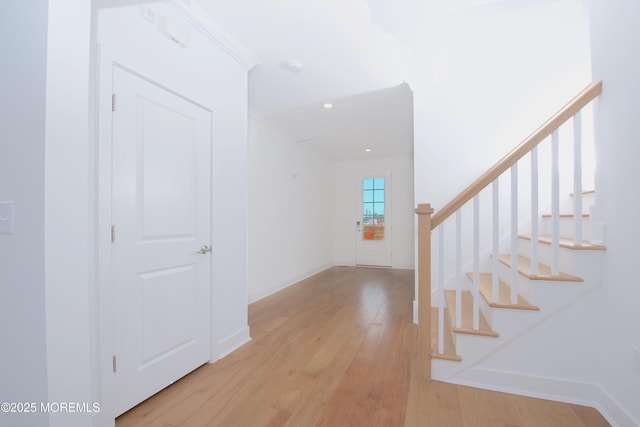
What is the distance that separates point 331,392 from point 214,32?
8.77 feet

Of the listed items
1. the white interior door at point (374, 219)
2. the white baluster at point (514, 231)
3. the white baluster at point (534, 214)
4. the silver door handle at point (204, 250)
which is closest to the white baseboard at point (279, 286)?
the white interior door at point (374, 219)

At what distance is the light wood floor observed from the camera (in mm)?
1507

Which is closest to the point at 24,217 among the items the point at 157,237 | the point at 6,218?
the point at 6,218

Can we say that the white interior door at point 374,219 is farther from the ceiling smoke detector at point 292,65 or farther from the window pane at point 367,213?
the ceiling smoke detector at point 292,65

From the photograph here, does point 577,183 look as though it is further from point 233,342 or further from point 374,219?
point 374,219

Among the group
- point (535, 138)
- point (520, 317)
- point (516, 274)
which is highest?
point (535, 138)

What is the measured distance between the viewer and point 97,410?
54.6 inches

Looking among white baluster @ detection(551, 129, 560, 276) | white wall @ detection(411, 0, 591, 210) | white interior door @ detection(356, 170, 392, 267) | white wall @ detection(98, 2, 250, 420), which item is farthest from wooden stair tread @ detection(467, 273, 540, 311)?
white interior door @ detection(356, 170, 392, 267)

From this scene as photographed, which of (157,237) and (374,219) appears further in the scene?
(374,219)

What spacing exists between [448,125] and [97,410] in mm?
3393

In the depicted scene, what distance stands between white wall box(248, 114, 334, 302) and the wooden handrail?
267 centimetres

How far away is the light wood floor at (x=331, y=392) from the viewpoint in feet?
4.94

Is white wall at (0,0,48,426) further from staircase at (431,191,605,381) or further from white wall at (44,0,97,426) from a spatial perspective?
staircase at (431,191,605,381)

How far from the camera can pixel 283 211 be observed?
4.63 meters
